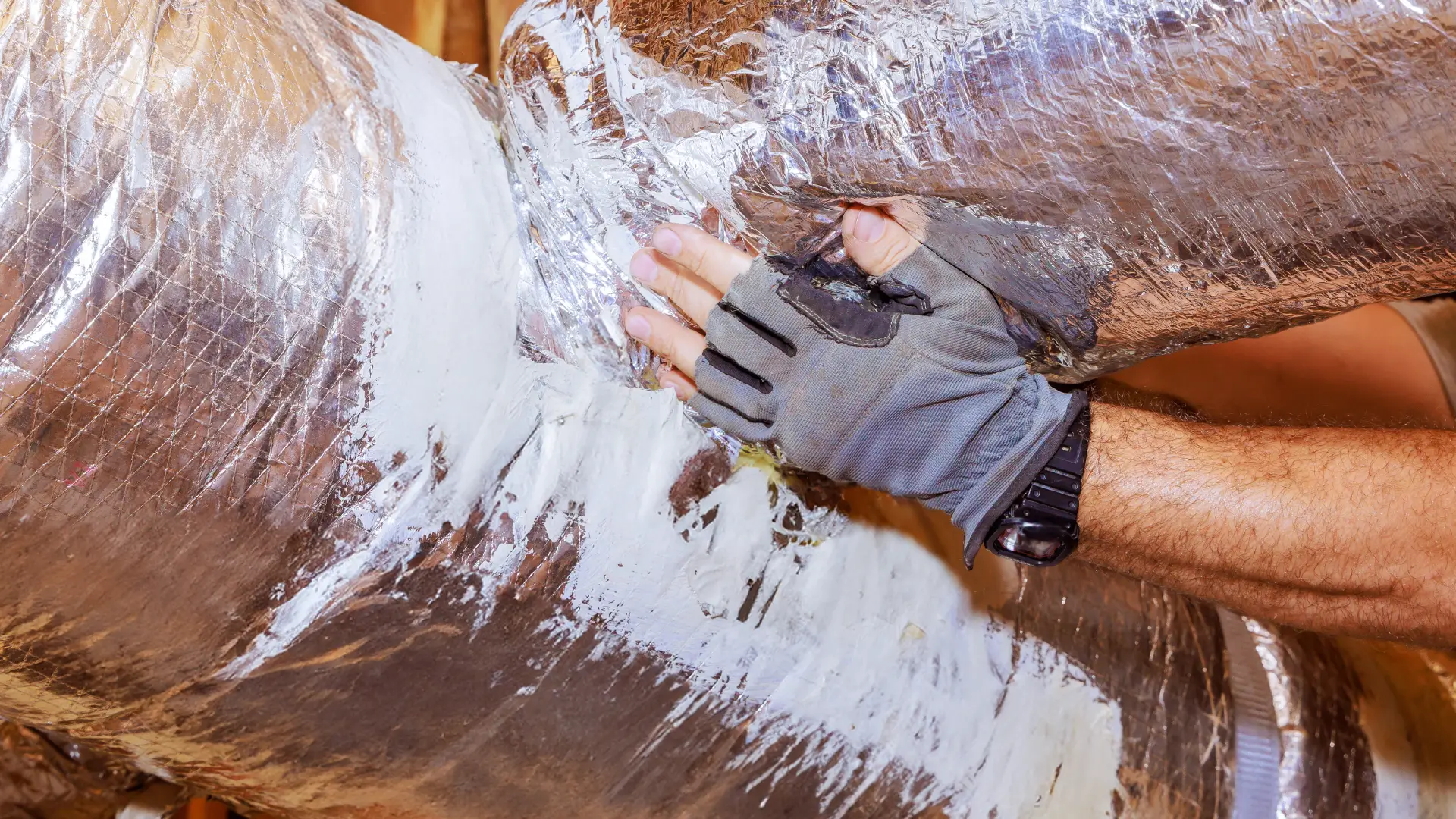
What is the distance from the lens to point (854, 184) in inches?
28.3

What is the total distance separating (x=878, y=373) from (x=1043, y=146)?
20 centimetres

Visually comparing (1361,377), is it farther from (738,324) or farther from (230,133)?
(230,133)

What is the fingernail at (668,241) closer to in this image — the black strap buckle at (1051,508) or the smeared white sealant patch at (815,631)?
the smeared white sealant patch at (815,631)

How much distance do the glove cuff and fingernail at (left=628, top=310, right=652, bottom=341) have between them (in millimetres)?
304

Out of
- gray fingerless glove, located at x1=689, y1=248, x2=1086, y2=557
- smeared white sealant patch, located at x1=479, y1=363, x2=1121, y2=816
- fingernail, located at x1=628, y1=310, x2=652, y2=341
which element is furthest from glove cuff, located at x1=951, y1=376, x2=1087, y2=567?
fingernail, located at x1=628, y1=310, x2=652, y2=341

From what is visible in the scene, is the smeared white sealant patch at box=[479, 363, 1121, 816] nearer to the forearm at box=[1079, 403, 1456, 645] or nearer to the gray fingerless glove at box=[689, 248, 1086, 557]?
the gray fingerless glove at box=[689, 248, 1086, 557]

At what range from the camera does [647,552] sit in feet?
2.53

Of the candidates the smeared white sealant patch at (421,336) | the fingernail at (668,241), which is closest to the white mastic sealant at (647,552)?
the smeared white sealant patch at (421,336)

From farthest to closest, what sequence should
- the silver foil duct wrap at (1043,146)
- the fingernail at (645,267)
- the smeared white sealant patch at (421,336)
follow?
1. the fingernail at (645,267)
2. the smeared white sealant patch at (421,336)
3. the silver foil duct wrap at (1043,146)

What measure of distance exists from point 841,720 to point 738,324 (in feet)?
1.26

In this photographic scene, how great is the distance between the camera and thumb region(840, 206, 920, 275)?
746 millimetres

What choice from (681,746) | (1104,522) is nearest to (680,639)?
(681,746)

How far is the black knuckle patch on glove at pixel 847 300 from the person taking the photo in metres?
0.74

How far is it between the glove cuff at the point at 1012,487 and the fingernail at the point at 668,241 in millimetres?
317
